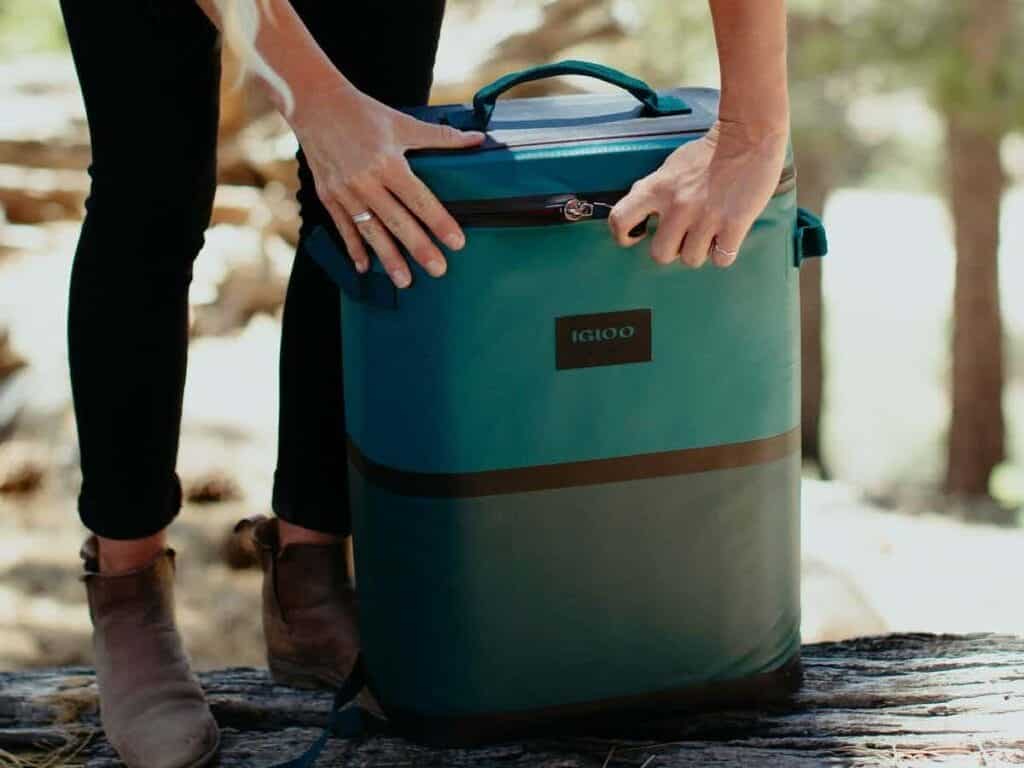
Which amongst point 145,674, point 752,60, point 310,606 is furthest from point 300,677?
point 752,60

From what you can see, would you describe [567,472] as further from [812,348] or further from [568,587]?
[812,348]

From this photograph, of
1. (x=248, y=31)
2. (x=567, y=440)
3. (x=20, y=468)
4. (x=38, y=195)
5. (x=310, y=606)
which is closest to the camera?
(x=248, y=31)

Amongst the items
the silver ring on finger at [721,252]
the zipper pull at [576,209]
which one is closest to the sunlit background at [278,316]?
the zipper pull at [576,209]

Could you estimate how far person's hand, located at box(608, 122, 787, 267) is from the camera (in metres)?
1.38

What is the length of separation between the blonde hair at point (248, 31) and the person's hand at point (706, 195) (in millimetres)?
352

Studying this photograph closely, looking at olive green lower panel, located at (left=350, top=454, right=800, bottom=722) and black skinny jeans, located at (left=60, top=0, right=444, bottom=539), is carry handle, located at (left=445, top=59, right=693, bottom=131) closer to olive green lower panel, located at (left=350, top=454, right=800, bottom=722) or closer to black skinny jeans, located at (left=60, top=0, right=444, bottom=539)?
black skinny jeans, located at (left=60, top=0, right=444, bottom=539)

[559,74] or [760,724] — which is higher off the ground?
[559,74]

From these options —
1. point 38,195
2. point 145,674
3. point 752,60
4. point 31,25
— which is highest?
point 31,25

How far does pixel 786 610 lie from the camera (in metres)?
1.61

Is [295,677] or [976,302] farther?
[976,302]

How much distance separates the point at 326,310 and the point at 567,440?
1.20ft

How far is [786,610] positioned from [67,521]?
2.53 m

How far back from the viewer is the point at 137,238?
4.85 feet

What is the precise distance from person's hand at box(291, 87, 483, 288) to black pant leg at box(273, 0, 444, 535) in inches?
8.0
